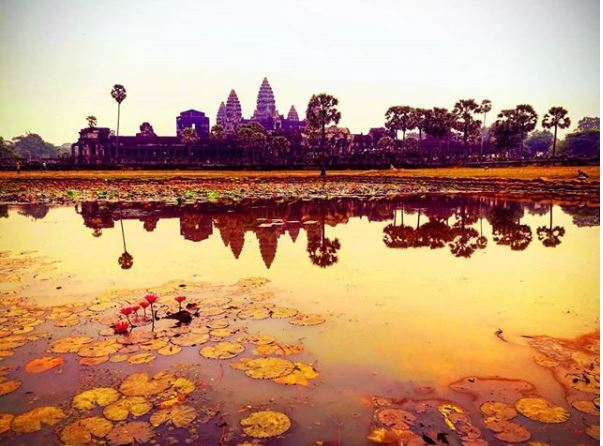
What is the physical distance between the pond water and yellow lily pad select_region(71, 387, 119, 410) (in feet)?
0.46

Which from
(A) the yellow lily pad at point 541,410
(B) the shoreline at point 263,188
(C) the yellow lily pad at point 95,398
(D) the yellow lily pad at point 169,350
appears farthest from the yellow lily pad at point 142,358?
(B) the shoreline at point 263,188

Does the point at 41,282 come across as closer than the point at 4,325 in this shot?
No

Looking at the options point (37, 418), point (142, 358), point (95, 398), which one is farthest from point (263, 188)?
point (37, 418)

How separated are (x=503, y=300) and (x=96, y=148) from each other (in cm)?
6545

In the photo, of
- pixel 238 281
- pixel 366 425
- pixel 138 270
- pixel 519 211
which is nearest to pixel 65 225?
pixel 138 270

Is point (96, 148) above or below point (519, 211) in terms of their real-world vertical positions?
above

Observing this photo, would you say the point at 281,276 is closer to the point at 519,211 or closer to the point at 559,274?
the point at 559,274

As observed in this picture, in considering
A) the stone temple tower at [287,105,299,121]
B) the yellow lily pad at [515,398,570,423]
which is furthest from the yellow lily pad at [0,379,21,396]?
the stone temple tower at [287,105,299,121]

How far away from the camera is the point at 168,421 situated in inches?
151

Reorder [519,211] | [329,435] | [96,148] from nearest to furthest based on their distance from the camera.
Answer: [329,435] < [519,211] < [96,148]

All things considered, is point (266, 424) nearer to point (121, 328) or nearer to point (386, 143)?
point (121, 328)

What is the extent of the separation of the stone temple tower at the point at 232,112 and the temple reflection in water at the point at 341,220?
81.0m

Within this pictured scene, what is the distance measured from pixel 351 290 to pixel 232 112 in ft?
325

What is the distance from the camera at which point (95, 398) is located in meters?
4.21
